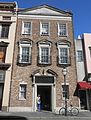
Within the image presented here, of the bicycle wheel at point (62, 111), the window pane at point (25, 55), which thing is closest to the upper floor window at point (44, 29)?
the window pane at point (25, 55)

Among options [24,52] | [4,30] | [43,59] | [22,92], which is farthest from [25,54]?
[22,92]

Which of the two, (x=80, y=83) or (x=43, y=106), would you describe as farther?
(x=43, y=106)

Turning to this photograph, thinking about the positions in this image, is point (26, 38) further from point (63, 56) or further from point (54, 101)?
point (54, 101)

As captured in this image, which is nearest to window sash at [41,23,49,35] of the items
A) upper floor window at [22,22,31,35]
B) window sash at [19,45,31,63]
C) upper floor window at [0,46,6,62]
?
upper floor window at [22,22,31,35]

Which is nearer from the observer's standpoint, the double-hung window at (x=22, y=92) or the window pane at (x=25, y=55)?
the double-hung window at (x=22, y=92)

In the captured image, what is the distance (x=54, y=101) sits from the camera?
19.8m

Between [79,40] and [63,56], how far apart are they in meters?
3.21

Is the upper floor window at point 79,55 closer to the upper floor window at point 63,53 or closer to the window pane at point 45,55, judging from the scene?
the upper floor window at point 63,53

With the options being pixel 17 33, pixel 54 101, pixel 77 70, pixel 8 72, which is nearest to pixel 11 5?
pixel 17 33

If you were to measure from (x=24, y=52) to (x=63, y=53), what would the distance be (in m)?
4.62

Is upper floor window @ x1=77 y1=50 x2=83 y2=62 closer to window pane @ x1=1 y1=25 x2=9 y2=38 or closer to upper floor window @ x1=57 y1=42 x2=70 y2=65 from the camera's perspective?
upper floor window @ x1=57 y1=42 x2=70 y2=65

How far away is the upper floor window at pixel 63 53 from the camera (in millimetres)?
21156

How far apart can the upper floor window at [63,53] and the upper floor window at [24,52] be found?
138 inches

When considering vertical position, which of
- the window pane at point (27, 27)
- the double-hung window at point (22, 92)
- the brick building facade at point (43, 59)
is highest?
the window pane at point (27, 27)
